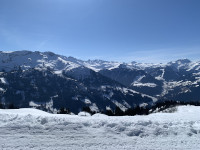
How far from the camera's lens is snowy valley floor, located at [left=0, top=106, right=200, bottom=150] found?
20.2 m

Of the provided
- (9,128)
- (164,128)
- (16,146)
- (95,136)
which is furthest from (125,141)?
(9,128)

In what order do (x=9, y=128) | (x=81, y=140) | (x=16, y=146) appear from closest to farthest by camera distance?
(x=16, y=146)
(x=81, y=140)
(x=9, y=128)

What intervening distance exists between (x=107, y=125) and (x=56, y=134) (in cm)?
618

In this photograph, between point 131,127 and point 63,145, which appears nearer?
point 63,145

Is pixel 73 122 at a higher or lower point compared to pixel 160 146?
higher

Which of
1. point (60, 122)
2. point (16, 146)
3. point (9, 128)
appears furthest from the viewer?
point (60, 122)

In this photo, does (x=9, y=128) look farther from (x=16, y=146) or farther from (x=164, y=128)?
(x=164, y=128)

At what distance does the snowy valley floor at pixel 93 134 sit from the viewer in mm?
20156

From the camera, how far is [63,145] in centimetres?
1997

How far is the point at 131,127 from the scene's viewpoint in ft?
81.0

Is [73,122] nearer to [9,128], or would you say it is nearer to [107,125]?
[107,125]

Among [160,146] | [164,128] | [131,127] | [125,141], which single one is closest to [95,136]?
[125,141]

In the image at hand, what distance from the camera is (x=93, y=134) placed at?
22844 millimetres

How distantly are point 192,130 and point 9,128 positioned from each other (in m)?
21.0
